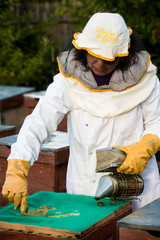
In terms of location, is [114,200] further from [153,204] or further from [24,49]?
[24,49]

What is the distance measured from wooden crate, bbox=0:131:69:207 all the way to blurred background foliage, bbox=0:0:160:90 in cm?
217

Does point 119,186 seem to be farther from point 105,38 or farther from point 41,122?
point 105,38

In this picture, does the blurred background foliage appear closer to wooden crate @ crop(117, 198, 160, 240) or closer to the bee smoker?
the bee smoker

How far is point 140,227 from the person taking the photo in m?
1.89

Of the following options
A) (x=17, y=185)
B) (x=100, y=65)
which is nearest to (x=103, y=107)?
(x=100, y=65)

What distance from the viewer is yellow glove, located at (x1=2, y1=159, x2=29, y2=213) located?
2.26 meters

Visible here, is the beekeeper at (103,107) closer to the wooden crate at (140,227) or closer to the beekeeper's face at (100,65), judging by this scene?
the beekeeper's face at (100,65)

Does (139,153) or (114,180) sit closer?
(114,180)

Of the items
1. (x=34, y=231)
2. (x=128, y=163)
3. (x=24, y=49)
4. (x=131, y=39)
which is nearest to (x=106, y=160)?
(x=128, y=163)

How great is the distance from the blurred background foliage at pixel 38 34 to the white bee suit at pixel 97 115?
8.38 feet

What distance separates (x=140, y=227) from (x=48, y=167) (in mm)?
1572

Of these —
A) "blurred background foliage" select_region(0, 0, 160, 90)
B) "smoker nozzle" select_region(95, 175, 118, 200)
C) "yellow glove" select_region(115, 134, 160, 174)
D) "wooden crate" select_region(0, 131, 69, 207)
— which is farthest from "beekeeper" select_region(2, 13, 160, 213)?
"blurred background foliage" select_region(0, 0, 160, 90)

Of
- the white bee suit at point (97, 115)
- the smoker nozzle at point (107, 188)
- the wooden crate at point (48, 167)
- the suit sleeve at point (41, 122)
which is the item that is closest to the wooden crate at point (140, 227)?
the smoker nozzle at point (107, 188)

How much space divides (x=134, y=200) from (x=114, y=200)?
37cm
